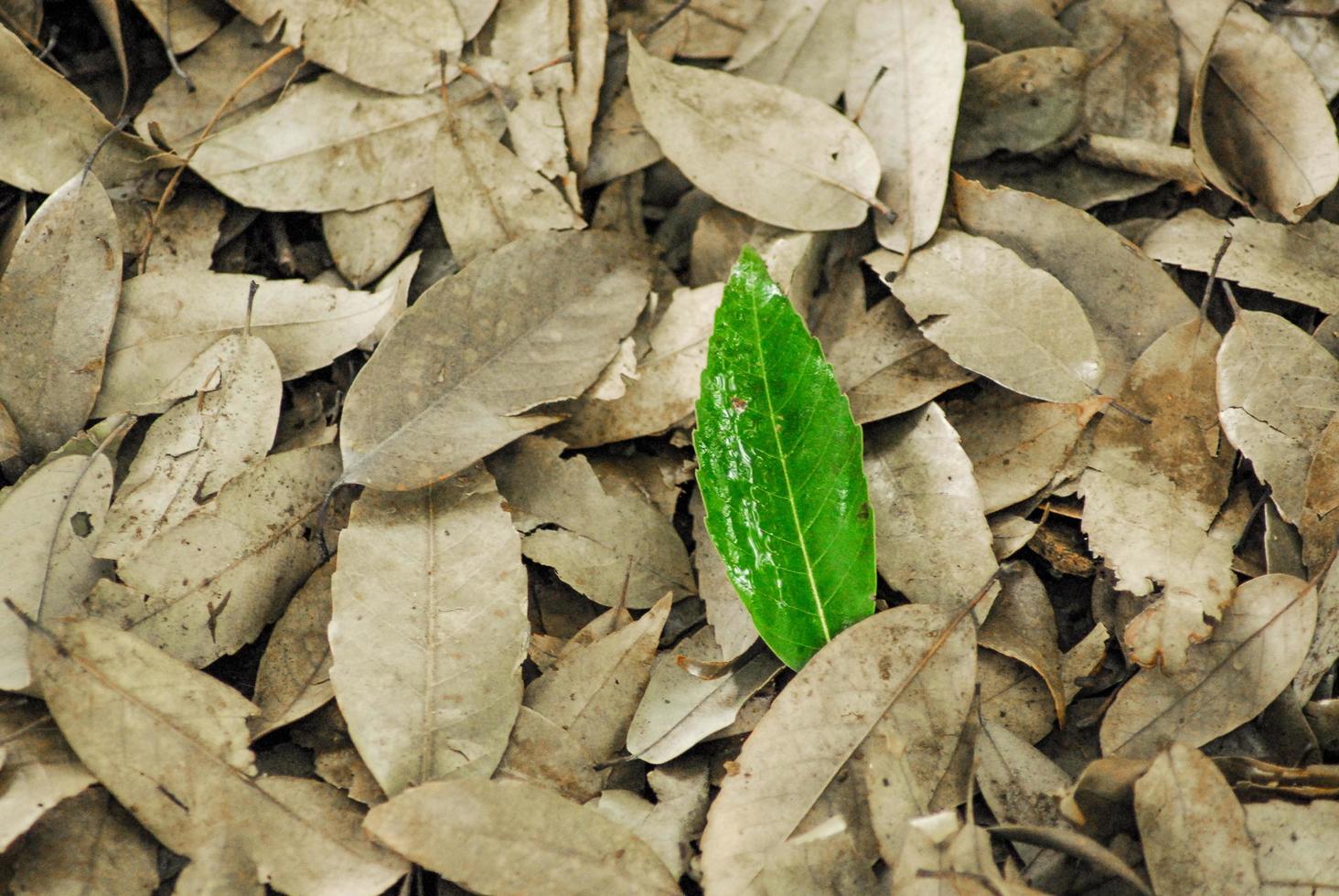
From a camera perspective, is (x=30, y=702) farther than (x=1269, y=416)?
No

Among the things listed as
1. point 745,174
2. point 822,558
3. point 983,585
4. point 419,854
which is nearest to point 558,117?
point 745,174

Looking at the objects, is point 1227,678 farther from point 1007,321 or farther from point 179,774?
point 179,774

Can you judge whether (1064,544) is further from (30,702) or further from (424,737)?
(30,702)

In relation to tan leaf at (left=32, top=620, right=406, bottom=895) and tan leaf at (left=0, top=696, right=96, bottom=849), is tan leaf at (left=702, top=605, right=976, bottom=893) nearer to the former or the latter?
tan leaf at (left=32, top=620, right=406, bottom=895)

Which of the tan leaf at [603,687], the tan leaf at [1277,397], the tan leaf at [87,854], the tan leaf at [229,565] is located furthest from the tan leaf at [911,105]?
the tan leaf at [87,854]

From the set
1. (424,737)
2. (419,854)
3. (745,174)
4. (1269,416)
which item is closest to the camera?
(419,854)

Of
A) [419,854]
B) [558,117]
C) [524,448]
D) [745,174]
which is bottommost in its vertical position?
[419,854]

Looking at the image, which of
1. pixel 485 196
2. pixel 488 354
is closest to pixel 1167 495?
pixel 488 354
